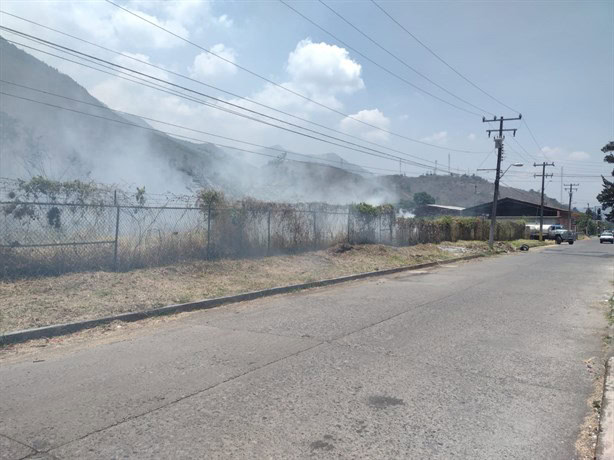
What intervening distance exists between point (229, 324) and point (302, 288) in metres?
4.29

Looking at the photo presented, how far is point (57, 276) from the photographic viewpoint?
31.3ft

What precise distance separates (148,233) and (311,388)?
27.0ft

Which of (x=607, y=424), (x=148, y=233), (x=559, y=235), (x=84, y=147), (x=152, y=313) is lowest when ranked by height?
(x=152, y=313)

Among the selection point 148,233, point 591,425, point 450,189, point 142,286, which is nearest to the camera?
point 591,425

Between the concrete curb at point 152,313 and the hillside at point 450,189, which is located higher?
the hillside at point 450,189

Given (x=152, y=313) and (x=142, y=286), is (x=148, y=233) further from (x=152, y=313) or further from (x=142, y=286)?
(x=152, y=313)

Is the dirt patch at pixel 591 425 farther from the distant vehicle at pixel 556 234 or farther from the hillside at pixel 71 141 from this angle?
the distant vehicle at pixel 556 234

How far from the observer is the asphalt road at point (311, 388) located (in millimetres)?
3551

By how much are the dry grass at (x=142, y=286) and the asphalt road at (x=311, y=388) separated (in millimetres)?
1229

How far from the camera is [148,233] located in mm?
11727

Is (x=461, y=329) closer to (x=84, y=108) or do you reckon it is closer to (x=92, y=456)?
(x=92, y=456)

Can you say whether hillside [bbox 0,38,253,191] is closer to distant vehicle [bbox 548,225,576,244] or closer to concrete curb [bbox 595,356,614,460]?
Result: concrete curb [bbox 595,356,614,460]

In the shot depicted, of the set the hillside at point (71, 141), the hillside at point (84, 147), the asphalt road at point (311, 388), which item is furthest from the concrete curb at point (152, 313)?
the hillside at point (71, 141)

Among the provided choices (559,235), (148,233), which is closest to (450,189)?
(559,235)
